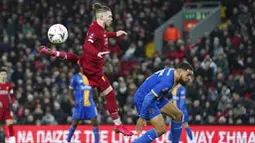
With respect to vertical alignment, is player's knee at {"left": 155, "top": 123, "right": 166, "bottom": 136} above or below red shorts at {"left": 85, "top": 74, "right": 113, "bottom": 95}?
below

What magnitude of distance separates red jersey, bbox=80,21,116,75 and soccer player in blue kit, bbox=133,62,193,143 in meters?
1.02

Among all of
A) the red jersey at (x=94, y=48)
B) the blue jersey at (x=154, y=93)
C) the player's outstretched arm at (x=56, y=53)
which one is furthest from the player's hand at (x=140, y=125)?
the player's outstretched arm at (x=56, y=53)

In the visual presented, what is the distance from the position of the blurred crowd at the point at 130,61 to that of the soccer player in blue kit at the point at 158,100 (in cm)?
663

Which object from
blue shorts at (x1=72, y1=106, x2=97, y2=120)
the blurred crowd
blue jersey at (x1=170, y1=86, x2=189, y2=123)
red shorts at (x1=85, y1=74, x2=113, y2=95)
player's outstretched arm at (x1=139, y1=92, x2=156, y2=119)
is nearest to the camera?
player's outstretched arm at (x1=139, y1=92, x2=156, y2=119)

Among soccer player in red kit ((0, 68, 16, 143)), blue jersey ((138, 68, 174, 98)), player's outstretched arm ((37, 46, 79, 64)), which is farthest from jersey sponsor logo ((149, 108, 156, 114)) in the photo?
soccer player in red kit ((0, 68, 16, 143))

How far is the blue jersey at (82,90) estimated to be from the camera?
59.2 feet

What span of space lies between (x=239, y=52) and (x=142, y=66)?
3132 millimetres

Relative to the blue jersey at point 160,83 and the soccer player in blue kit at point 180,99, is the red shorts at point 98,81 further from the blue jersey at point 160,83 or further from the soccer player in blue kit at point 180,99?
the soccer player in blue kit at point 180,99

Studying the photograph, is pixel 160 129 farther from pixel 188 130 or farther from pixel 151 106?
pixel 188 130

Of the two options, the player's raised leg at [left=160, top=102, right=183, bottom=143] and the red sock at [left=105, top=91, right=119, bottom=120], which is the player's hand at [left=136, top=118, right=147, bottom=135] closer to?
the red sock at [left=105, top=91, right=119, bottom=120]

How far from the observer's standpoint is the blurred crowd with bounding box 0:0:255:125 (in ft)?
69.9

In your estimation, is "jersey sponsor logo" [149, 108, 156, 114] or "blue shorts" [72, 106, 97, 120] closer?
"jersey sponsor logo" [149, 108, 156, 114]

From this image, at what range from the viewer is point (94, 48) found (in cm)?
1336

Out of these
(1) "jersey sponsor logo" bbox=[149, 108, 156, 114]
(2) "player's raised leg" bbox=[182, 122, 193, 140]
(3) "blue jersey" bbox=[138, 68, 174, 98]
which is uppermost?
(3) "blue jersey" bbox=[138, 68, 174, 98]
